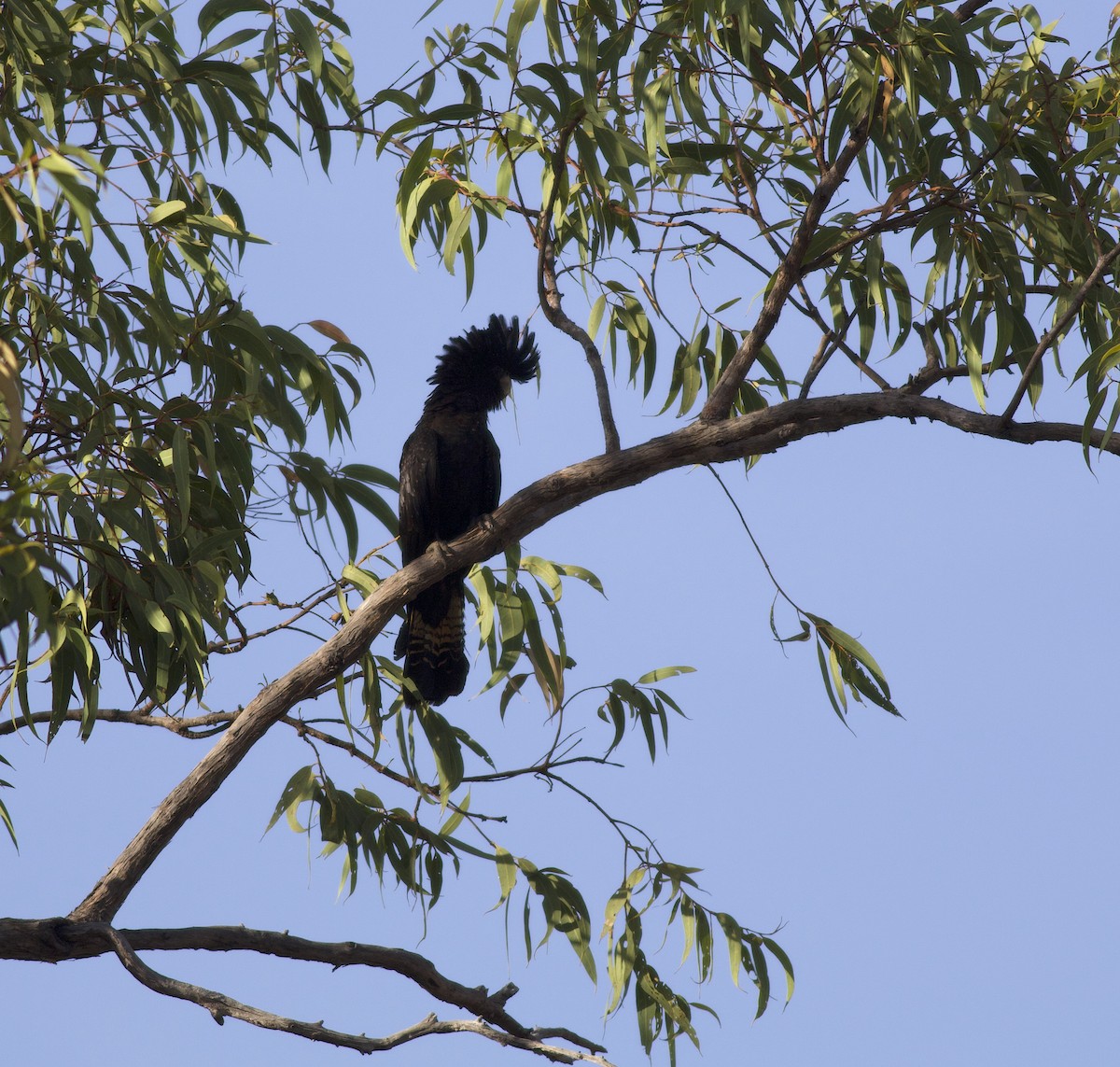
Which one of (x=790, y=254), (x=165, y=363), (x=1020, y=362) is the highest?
(x=1020, y=362)

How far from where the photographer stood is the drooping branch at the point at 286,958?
259 centimetres

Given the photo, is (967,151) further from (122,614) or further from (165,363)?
(122,614)

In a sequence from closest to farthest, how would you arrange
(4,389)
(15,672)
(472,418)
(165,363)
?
(4,389)
(15,672)
(165,363)
(472,418)

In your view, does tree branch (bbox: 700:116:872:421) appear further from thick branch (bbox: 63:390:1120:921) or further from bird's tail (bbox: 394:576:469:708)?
bird's tail (bbox: 394:576:469:708)

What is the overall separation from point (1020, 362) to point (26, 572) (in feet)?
8.80

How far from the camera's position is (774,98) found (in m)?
3.30

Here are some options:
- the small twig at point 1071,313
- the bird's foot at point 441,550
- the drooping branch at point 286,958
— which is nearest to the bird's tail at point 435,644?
the bird's foot at point 441,550

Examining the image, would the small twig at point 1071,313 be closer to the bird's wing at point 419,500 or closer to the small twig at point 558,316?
the small twig at point 558,316

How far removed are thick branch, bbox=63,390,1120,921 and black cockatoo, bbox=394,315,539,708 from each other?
0.90 meters

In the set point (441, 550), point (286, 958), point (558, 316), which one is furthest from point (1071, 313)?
point (286, 958)

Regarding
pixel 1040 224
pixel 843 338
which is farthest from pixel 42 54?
pixel 1040 224

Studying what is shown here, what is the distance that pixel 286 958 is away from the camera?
295 centimetres

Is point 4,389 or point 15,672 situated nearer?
point 4,389

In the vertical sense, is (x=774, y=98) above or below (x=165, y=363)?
above
